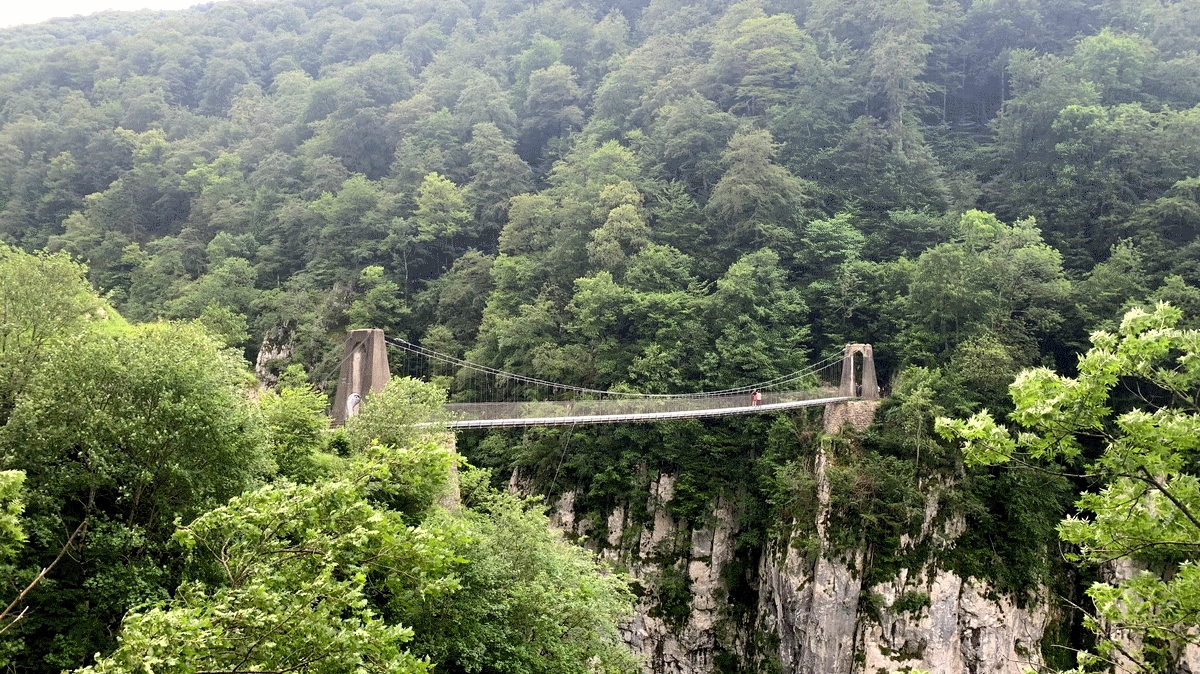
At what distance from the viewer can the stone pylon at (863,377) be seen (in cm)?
1886

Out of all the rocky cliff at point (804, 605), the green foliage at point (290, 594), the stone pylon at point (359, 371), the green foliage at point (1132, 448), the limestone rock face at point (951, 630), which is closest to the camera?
the green foliage at point (1132, 448)

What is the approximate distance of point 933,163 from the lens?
24625 mm

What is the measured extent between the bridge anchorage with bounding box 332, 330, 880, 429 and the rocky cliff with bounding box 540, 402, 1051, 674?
1248 millimetres

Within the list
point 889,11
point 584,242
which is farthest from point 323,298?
point 889,11

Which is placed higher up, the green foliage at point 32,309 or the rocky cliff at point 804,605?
the green foliage at point 32,309

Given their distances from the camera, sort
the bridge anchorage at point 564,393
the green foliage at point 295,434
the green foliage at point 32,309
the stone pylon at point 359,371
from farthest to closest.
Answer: the bridge anchorage at point 564,393
the stone pylon at point 359,371
the green foliage at point 295,434
the green foliage at point 32,309

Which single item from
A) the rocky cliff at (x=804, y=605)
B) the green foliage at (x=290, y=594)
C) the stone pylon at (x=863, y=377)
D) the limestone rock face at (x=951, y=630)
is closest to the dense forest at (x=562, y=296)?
the green foliage at (x=290, y=594)

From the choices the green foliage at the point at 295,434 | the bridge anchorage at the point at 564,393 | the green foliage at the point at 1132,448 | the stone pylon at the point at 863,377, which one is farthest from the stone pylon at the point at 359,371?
the green foliage at the point at 1132,448

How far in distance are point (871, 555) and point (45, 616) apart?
14428mm

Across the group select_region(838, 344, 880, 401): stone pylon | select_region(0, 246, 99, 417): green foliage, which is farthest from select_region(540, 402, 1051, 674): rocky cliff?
select_region(0, 246, 99, 417): green foliage

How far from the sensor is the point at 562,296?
23.1 meters

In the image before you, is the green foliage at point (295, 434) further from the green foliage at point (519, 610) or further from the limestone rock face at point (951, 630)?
the limestone rock face at point (951, 630)

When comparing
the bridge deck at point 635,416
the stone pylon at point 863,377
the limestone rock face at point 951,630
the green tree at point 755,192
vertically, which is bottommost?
the limestone rock face at point 951,630

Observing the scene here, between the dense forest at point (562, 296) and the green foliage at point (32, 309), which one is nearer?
the dense forest at point (562, 296)
